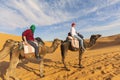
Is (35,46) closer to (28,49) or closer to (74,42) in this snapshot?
(28,49)

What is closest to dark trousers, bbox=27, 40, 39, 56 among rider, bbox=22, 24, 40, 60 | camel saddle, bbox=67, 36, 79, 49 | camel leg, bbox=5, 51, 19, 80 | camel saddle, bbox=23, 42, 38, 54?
rider, bbox=22, 24, 40, 60

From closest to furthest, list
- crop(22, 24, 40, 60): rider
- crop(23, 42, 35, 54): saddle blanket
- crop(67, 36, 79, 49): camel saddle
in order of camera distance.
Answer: crop(23, 42, 35, 54): saddle blanket, crop(22, 24, 40, 60): rider, crop(67, 36, 79, 49): camel saddle

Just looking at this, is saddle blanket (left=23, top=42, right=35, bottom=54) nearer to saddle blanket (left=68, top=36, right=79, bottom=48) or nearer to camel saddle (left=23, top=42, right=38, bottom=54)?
camel saddle (left=23, top=42, right=38, bottom=54)

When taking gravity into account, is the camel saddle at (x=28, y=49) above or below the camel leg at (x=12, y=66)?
above

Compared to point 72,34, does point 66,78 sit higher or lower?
lower

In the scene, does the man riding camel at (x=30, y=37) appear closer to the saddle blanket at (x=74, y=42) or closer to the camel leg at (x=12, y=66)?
the camel leg at (x=12, y=66)

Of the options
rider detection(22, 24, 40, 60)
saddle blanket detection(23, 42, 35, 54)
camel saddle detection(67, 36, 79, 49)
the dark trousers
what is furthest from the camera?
camel saddle detection(67, 36, 79, 49)

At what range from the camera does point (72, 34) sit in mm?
14242

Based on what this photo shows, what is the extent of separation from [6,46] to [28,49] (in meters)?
1.21

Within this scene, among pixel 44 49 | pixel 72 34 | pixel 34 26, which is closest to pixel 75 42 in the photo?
pixel 72 34

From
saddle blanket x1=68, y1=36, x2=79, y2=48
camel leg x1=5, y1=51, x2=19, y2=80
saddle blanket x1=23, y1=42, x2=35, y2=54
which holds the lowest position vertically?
camel leg x1=5, y1=51, x2=19, y2=80

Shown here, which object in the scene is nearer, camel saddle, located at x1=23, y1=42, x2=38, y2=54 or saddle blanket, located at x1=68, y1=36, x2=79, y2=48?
camel saddle, located at x1=23, y1=42, x2=38, y2=54

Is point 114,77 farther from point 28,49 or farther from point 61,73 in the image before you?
point 28,49

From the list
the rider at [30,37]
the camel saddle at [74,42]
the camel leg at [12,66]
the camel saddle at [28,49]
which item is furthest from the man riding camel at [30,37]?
the camel saddle at [74,42]
